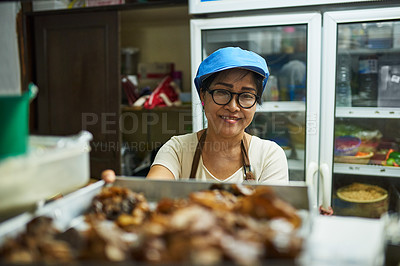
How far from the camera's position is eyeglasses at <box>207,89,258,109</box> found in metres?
1.56

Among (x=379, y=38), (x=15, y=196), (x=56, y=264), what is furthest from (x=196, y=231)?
(x=379, y=38)

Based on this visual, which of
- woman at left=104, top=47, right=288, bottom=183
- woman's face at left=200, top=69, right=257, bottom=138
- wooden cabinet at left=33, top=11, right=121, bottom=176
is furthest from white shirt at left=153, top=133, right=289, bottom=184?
wooden cabinet at left=33, top=11, right=121, bottom=176

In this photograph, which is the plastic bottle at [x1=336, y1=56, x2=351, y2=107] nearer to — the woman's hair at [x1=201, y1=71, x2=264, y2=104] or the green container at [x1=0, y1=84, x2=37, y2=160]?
the woman's hair at [x1=201, y1=71, x2=264, y2=104]

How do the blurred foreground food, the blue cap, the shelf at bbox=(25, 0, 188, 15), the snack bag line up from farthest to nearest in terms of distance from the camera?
the snack bag → the shelf at bbox=(25, 0, 188, 15) → the blue cap → the blurred foreground food

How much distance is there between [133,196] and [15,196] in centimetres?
28

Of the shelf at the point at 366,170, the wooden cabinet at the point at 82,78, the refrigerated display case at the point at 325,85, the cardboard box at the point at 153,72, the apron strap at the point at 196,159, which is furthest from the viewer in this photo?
the cardboard box at the point at 153,72

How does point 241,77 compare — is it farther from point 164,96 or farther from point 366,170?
point 164,96

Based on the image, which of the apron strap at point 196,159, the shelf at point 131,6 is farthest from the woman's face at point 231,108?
the shelf at point 131,6

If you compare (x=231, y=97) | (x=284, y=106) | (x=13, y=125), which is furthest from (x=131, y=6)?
(x=13, y=125)

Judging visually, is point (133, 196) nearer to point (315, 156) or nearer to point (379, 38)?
point (315, 156)

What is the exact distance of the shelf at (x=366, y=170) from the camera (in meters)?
2.12

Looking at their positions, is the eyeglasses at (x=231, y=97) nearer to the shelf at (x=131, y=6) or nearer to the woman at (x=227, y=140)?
the woman at (x=227, y=140)

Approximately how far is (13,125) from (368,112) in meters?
2.00

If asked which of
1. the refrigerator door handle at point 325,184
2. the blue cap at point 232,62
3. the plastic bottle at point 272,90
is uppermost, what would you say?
the blue cap at point 232,62
